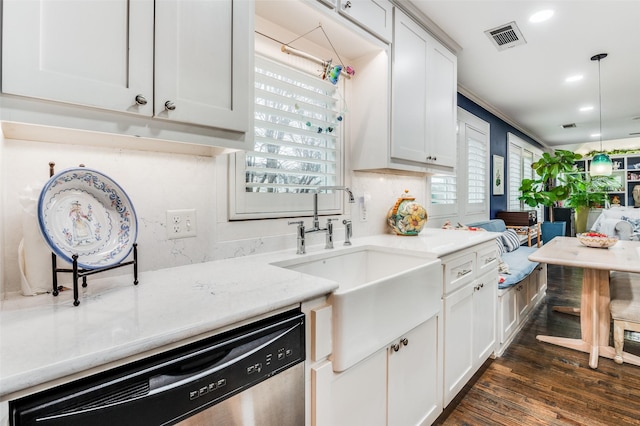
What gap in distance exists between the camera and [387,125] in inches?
75.5

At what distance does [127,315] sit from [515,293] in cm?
293

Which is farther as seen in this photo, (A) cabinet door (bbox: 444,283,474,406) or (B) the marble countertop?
(A) cabinet door (bbox: 444,283,474,406)

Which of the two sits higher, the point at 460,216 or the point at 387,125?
the point at 387,125

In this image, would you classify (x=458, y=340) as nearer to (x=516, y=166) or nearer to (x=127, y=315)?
(x=127, y=315)

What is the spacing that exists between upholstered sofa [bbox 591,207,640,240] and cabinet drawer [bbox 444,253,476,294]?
434 centimetres

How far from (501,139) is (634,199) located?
5.34 metres

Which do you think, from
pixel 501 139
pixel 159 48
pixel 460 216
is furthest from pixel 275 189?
pixel 501 139

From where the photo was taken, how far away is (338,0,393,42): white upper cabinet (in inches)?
63.5

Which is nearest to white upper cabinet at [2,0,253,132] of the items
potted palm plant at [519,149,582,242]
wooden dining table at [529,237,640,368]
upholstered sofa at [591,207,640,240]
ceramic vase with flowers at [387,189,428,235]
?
ceramic vase with flowers at [387,189,428,235]

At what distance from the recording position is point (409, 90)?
208 centimetres

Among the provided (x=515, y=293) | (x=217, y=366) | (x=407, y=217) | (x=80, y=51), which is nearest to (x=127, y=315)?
(x=217, y=366)

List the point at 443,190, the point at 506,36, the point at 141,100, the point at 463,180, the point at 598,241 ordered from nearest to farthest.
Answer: the point at 141,100
the point at 506,36
the point at 598,241
the point at 443,190
the point at 463,180

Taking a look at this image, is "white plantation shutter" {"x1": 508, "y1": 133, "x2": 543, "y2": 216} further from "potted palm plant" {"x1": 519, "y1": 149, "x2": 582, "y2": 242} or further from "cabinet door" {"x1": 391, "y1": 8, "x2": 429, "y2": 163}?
"cabinet door" {"x1": 391, "y1": 8, "x2": 429, "y2": 163}

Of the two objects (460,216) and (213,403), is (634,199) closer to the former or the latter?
(460,216)
